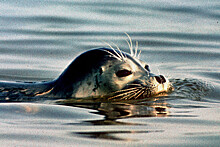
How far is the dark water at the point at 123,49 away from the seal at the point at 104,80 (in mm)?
222

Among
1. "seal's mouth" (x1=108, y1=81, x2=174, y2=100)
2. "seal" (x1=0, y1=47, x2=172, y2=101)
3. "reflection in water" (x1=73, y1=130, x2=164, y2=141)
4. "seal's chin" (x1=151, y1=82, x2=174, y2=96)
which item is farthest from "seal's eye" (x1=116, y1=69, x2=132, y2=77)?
"reflection in water" (x1=73, y1=130, x2=164, y2=141)

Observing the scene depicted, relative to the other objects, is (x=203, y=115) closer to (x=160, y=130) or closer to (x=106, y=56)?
(x=160, y=130)

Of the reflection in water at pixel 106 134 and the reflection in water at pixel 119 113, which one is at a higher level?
the reflection in water at pixel 119 113

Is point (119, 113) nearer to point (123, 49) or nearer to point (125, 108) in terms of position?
point (125, 108)

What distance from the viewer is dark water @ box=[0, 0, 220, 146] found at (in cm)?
424

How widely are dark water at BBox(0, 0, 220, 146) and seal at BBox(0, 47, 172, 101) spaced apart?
0.73 ft

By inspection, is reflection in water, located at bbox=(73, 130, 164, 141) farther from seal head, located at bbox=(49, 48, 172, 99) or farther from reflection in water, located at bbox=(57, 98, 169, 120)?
seal head, located at bbox=(49, 48, 172, 99)

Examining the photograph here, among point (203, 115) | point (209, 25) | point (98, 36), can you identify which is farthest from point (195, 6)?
point (203, 115)

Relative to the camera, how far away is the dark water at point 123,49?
4238 mm

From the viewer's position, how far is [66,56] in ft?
31.3

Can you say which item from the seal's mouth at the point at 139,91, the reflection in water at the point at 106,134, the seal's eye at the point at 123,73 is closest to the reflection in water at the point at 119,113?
the reflection in water at the point at 106,134

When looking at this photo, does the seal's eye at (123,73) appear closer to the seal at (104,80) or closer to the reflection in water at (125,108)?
the seal at (104,80)

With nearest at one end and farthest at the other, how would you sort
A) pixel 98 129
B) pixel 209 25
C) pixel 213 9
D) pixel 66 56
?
pixel 98 129 < pixel 66 56 < pixel 209 25 < pixel 213 9

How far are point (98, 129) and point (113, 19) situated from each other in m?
8.52
